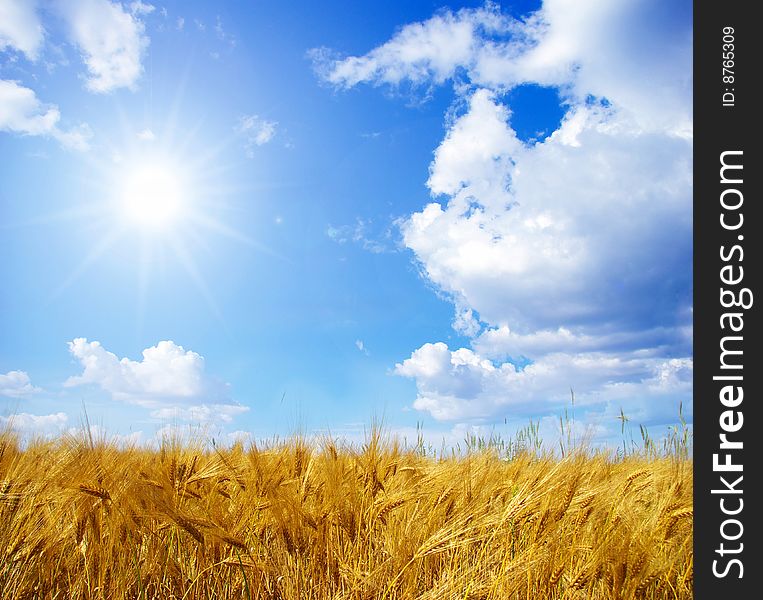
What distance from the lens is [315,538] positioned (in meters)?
2.43

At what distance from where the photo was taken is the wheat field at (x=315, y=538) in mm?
2229

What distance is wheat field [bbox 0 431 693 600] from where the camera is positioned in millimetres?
2229

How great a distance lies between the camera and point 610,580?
2.33 meters

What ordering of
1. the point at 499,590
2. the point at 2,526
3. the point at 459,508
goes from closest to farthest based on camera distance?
1. the point at 499,590
2. the point at 2,526
3. the point at 459,508
